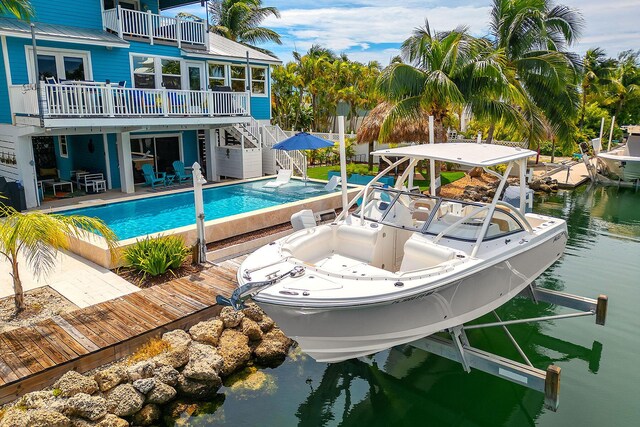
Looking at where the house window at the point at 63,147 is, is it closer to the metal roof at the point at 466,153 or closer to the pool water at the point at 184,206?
the pool water at the point at 184,206

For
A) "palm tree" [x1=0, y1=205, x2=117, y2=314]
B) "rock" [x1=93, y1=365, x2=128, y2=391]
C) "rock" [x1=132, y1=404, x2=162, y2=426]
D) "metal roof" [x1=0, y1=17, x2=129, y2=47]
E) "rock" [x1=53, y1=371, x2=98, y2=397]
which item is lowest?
"rock" [x1=132, y1=404, x2=162, y2=426]

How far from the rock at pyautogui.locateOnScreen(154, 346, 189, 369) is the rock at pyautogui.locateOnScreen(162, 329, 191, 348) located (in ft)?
0.31

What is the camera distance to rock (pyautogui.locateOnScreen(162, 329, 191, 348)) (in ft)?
22.5

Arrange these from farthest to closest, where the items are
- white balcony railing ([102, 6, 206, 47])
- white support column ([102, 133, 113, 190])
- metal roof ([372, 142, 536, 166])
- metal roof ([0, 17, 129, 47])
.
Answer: white support column ([102, 133, 113, 190]) < white balcony railing ([102, 6, 206, 47]) < metal roof ([0, 17, 129, 47]) < metal roof ([372, 142, 536, 166])

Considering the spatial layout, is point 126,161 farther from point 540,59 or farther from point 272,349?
point 540,59

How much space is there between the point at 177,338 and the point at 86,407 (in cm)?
161

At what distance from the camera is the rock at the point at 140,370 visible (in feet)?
20.4

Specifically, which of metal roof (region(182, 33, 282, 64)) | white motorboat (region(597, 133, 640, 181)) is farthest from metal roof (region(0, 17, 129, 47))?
white motorboat (region(597, 133, 640, 181))

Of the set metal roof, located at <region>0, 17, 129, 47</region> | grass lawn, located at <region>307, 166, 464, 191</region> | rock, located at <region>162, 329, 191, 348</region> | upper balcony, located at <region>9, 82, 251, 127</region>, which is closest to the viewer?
rock, located at <region>162, 329, 191, 348</region>

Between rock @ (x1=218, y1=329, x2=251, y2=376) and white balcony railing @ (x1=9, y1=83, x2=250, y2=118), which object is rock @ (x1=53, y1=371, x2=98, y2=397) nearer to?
rock @ (x1=218, y1=329, x2=251, y2=376)

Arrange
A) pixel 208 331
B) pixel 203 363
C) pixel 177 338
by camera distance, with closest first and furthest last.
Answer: pixel 203 363
pixel 177 338
pixel 208 331

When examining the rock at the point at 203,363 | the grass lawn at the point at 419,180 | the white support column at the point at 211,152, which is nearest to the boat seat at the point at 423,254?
the rock at the point at 203,363

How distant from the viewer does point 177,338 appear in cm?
696

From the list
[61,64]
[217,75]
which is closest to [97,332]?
[61,64]
